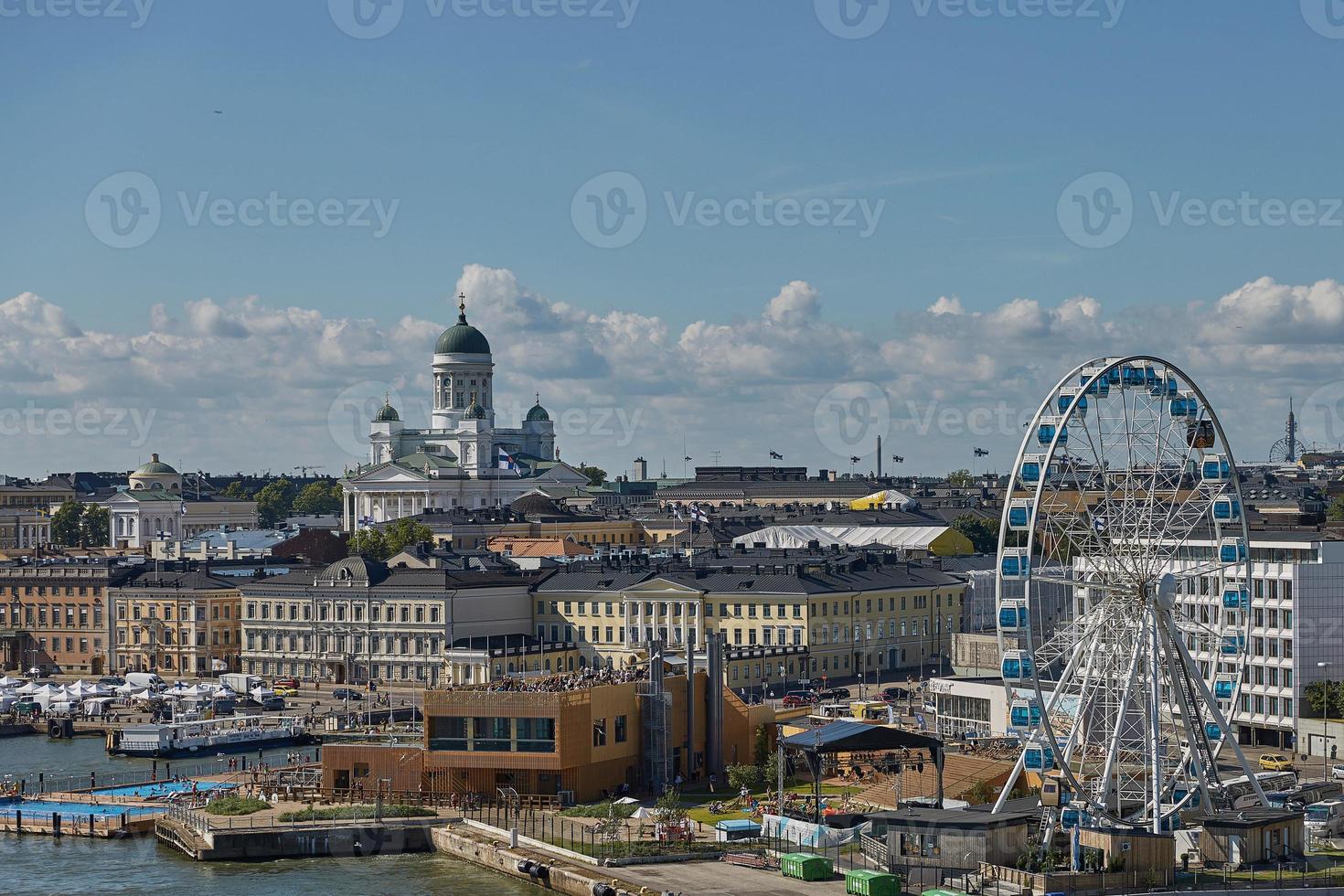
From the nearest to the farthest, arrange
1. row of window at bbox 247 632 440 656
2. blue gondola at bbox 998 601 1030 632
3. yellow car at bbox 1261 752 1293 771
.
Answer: blue gondola at bbox 998 601 1030 632 < yellow car at bbox 1261 752 1293 771 < row of window at bbox 247 632 440 656

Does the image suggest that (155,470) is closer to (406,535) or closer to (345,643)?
(406,535)

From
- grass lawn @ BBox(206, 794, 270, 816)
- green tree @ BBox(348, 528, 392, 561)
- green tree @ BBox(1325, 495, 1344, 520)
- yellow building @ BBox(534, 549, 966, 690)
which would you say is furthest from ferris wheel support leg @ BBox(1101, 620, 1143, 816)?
green tree @ BBox(1325, 495, 1344, 520)

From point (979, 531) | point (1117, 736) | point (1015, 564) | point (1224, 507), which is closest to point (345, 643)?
point (979, 531)

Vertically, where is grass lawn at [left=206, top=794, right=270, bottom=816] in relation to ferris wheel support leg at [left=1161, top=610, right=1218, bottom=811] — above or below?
below

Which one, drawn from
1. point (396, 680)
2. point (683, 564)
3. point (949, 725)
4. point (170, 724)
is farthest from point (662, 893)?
point (683, 564)

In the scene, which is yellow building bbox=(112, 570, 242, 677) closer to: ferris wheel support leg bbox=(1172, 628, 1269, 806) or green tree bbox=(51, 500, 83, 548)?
ferris wheel support leg bbox=(1172, 628, 1269, 806)

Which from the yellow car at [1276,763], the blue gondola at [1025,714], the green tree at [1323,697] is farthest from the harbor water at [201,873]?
the green tree at [1323,697]

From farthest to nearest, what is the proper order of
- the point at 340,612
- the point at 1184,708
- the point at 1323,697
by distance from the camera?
the point at 340,612 → the point at 1323,697 → the point at 1184,708

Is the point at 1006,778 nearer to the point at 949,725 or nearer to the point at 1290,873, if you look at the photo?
the point at 1290,873
